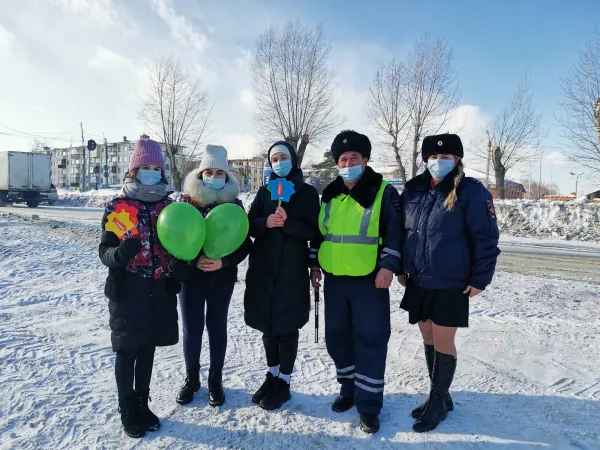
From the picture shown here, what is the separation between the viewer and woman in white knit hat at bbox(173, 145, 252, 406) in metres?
2.97

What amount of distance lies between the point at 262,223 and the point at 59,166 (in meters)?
111

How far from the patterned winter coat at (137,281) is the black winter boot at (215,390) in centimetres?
58

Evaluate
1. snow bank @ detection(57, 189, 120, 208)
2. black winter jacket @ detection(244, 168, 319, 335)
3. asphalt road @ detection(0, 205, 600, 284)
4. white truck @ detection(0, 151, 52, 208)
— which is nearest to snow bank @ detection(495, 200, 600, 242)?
asphalt road @ detection(0, 205, 600, 284)

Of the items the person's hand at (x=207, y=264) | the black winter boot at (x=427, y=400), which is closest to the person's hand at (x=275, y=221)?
the person's hand at (x=207, y=264)

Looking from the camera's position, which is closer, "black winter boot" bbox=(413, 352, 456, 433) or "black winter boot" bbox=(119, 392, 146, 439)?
"black winter boot" bbox=(119, 392, 146, 439)

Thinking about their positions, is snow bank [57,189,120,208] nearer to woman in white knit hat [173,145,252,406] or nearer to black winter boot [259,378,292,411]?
woman in white knit hat [173,145,252,406]

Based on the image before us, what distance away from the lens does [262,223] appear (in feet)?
9.77

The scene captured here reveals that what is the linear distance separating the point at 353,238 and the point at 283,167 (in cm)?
80

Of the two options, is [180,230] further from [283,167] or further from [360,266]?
[360,266]

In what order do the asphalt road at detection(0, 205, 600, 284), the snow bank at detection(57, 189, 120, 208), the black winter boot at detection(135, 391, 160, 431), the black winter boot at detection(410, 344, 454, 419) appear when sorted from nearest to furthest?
the black winter boot at detection(135, 391, 160, 431), the black winter boot at detection(410, 344, 454, 419), the asphalt road at detection(0, 205, 600, 284), the snow bank at detection(57, 189, 120, 208)

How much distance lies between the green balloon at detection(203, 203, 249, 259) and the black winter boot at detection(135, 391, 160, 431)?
→ 109 cm

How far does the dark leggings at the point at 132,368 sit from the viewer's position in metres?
2.64

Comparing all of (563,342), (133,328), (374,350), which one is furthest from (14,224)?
(563,342)

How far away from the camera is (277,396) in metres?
2.98
